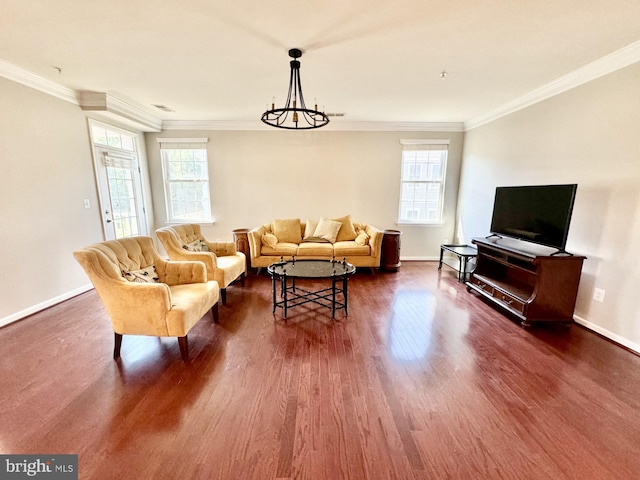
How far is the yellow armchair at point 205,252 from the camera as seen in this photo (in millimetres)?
3055

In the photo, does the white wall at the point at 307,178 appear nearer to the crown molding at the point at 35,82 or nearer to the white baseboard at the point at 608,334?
A: the crown molding at the point at 35,82

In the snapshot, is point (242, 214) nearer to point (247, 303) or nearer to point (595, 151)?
point (247, 303)

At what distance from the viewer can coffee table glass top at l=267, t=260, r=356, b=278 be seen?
2.81 metres

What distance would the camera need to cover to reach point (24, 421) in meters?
1.53

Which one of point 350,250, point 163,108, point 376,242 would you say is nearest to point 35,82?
point 163,108

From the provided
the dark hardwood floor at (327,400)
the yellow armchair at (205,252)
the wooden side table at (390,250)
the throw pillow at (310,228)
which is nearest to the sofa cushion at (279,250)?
the throw pillow at (310,228)

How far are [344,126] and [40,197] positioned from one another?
4376mm

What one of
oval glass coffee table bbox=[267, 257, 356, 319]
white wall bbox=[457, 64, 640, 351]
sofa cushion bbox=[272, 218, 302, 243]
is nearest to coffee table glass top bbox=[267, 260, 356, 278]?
oval glass coffee table bbox=[267, 257, 356, 319]

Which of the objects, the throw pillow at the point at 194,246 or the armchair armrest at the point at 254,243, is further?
the armchair armrest at the point at 254,243

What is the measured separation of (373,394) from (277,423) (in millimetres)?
643

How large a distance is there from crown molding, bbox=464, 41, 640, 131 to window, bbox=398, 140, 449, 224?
4.00 feet

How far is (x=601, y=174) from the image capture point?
99.0 inches

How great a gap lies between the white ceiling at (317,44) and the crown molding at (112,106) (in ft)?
0.37

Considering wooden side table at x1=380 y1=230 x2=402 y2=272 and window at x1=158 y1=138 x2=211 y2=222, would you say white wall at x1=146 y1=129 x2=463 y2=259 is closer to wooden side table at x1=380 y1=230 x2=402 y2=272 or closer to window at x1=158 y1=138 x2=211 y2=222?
window at x1=158 y1=138 x2=211 y2=222
